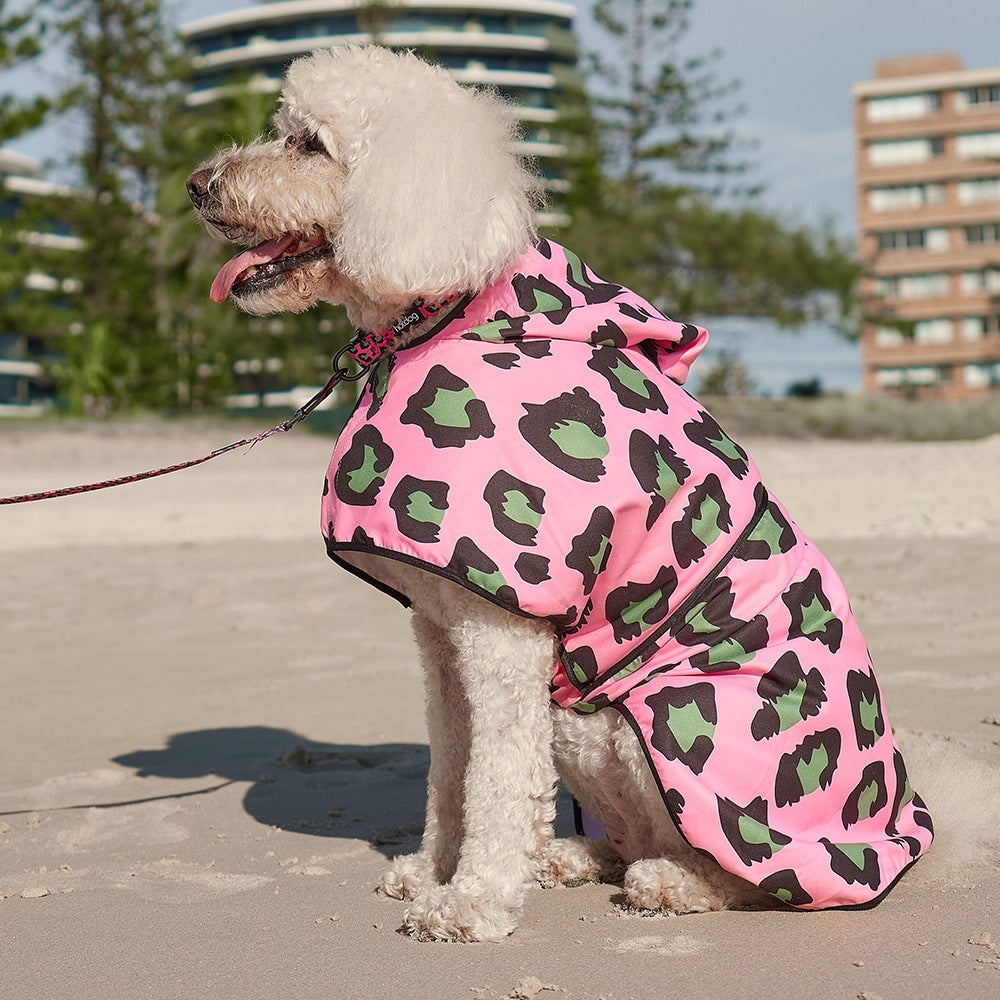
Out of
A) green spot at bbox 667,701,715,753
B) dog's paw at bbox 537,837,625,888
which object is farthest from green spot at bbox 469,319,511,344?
dog's paw at bbox 537,837,625,888

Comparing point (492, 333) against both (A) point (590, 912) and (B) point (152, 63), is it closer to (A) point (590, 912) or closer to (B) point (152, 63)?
(A) point (590, 912)

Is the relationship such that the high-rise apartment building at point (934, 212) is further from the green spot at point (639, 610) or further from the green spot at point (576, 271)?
the green spot at point (639, 610)

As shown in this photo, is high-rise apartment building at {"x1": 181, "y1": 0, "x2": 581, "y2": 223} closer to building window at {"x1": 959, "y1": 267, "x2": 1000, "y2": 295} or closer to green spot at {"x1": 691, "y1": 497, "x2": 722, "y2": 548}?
building window at {"x1": 959, "y1": 267, "x2": 1000, "y2": 295}

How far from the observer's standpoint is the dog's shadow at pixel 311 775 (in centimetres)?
354

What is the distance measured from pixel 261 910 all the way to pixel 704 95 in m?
36.4

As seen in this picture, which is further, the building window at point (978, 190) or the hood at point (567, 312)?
the building window at point (978, 190)

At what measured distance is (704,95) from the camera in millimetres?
35938

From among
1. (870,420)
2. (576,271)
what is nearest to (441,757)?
(576,271)

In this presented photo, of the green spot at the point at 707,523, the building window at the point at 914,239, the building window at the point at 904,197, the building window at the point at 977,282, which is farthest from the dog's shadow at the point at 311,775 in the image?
the building window at the point at 904,197

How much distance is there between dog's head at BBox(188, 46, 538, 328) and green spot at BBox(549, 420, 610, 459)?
405mm

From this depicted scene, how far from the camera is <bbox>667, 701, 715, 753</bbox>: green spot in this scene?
260 centimetres

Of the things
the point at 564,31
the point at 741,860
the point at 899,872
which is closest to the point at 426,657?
the point at 741,860

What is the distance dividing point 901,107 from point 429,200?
281 ft

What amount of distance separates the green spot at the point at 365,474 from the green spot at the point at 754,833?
1.12 metres
